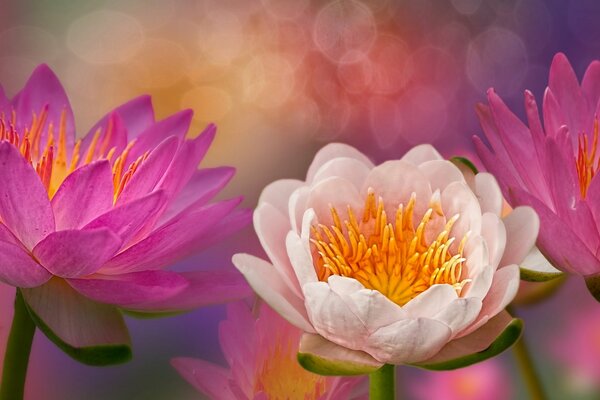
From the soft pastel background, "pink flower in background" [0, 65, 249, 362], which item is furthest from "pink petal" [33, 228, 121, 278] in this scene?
the soft pastel background

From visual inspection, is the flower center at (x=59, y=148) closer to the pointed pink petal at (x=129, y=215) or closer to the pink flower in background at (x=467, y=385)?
the pointed pink petal at (x=129, y=215)

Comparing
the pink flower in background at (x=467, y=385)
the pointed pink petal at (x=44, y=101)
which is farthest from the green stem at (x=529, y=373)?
the pointed pink petal at (x=44, y=101)

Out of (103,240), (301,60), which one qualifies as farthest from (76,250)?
(301,60)

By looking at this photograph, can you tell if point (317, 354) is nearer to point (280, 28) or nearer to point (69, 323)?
point (69, 323)

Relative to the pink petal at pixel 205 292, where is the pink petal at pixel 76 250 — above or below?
above

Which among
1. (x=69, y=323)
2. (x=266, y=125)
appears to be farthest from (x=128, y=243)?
(x=266, y=125)

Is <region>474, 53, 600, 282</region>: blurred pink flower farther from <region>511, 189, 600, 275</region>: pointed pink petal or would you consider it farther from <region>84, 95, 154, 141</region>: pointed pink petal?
<region>84, 95, 154, 141</region>: pointed pink petal
